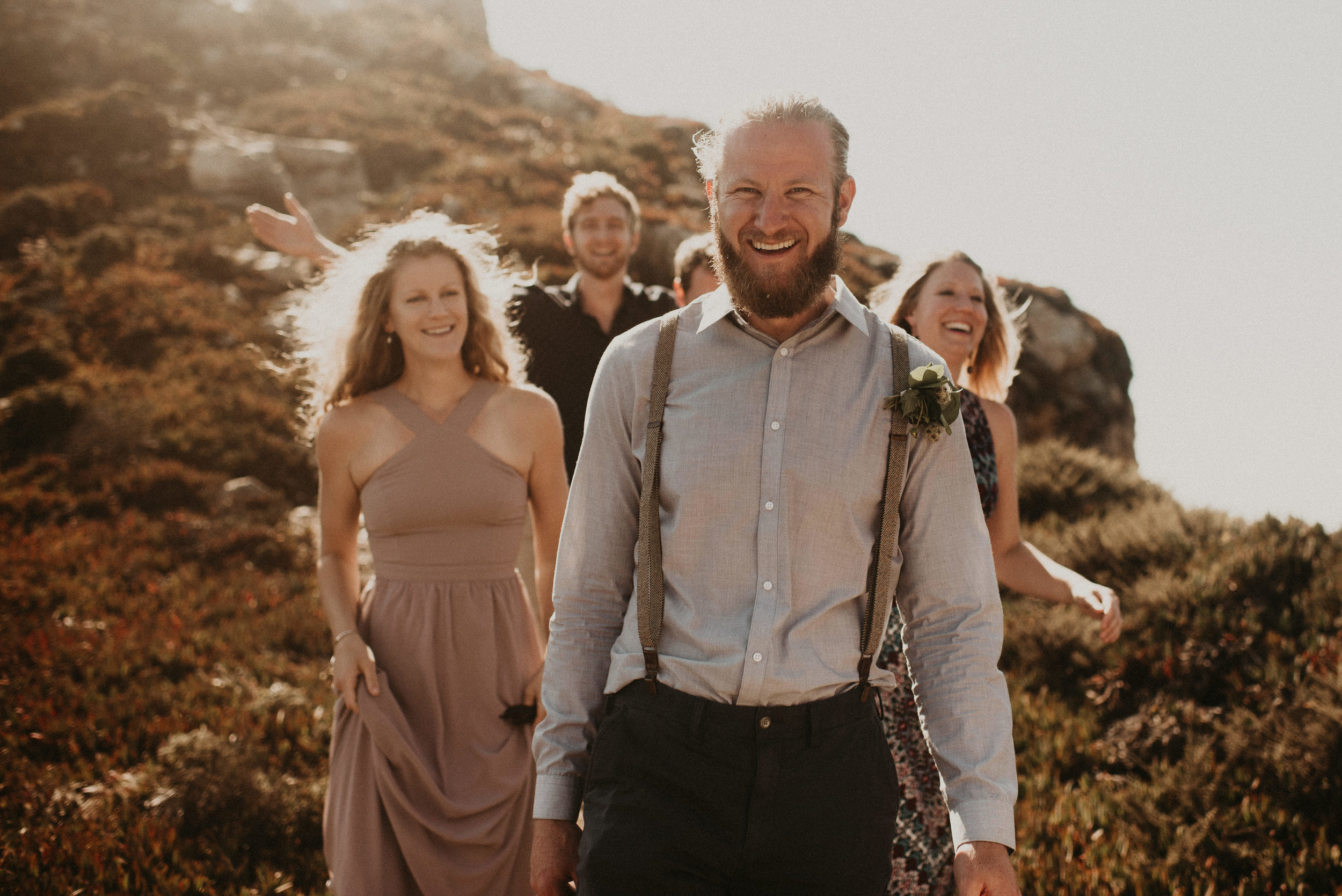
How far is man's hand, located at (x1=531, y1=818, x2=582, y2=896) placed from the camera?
6.89 feet

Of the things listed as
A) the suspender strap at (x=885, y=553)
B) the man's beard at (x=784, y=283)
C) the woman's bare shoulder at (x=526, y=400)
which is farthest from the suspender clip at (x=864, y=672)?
the woman's bare shoulder at (x=526, y=400)

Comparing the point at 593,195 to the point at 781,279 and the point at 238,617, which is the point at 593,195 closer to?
the point at 781,279

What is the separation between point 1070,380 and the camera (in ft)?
51.9

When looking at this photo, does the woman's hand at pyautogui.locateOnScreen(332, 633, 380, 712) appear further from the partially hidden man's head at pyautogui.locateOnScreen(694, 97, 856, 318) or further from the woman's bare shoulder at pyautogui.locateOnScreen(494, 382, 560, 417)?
the partially hidden man's head at pyautogui.locateOnScreen(694, 97, 856, 318)

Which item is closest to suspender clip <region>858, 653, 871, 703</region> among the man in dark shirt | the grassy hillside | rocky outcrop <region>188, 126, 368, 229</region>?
the grassy hillside

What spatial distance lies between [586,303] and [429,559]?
250 cm

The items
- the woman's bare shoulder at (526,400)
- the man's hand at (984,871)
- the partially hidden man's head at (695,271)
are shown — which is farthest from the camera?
the partially hidden man's head at (695,271)

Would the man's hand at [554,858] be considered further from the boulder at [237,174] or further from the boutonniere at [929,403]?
the boulder at [237,174]

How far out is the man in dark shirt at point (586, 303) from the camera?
17.9ft

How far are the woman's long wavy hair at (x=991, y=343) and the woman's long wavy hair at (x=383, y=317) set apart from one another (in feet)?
5.69

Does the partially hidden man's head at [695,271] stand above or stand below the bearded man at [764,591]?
above

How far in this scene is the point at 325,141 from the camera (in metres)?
24.6

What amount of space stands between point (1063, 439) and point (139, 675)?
11.4 metres

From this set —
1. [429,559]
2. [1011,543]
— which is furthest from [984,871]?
[429,559]
